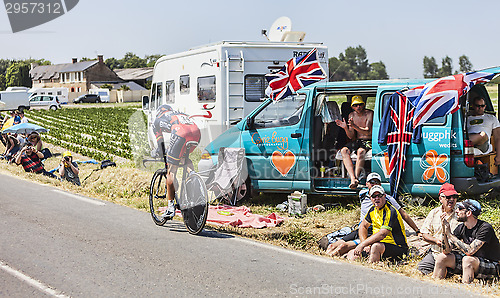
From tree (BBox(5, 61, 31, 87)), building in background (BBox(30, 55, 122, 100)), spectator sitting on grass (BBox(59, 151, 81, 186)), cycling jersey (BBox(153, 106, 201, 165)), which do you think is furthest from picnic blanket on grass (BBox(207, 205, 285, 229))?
tree (BBox(5, 61, 31, 87))

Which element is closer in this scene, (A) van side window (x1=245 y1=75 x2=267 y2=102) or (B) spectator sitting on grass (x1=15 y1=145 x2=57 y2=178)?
(A) van side window (x1=245 y1=75 x2=267 y2=102)

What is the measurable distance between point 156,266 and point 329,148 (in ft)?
15.2

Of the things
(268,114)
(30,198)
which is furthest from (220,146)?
(30,198)

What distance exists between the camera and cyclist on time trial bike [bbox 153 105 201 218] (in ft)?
28.4

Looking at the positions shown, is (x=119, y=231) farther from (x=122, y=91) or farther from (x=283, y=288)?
(x=122, y=91)

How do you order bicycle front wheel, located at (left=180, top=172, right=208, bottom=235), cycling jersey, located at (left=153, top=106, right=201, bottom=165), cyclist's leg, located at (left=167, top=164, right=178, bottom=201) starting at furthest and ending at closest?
cyclist's leg, located at (left=167, top=164, right=178, bottom=201)
cycling jersey, located at (left=153, top=106, right=201, bottom=165)
bicycle front wheel, located at (left=180, top=172, right=208, bottom=235)

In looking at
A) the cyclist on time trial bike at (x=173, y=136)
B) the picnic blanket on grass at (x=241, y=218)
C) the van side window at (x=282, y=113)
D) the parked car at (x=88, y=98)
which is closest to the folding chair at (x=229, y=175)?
the picnic blanket on grass at (x=241, y=218)

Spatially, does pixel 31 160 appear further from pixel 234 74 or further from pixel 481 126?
pixel 481 126

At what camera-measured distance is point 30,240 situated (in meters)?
8.20

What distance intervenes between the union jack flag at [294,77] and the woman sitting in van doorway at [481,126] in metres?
2.56

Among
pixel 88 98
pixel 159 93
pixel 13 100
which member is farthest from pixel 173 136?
pixel 88 98

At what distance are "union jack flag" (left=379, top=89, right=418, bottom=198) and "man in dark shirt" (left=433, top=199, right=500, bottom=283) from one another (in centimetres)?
266

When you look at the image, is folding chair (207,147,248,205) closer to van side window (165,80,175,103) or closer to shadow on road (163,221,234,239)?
shadow on road (163,221,234,239)

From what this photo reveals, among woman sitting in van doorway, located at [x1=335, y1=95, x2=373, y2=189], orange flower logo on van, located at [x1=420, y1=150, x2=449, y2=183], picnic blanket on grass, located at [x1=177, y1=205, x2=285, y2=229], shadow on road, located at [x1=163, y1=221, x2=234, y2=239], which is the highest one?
woman sitting in van doorway, located at [x1=335, y1=95, x2=373, y2=189]
